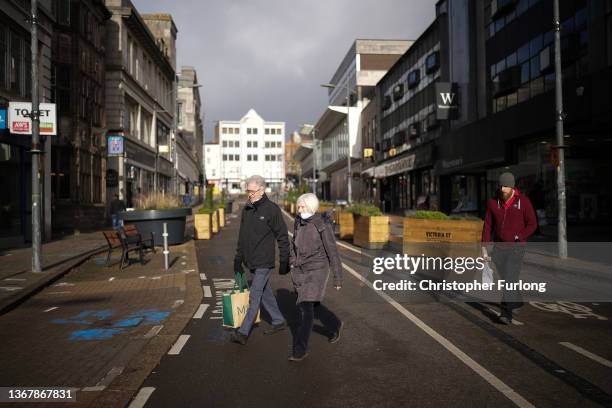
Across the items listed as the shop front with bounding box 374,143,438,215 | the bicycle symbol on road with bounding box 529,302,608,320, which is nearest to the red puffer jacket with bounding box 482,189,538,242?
the bicycle symbol on road with bounding box 529,302,608,320

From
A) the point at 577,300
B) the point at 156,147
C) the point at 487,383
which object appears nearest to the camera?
the point at 487,383

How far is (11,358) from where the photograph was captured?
5.84 metres

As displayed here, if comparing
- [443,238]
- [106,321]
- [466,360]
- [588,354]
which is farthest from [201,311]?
[443,238]

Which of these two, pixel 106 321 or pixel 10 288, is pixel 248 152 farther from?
pixel 106 321

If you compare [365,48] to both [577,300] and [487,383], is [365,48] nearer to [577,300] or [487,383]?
[577,300]

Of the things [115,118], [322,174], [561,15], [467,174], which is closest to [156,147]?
[115,118]

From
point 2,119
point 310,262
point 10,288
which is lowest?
point 10,288

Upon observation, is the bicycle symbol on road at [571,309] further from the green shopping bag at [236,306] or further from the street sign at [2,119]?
the street sign at [2,119]

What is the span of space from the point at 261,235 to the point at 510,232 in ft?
10.8

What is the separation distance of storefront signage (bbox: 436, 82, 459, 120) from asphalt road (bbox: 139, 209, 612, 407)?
75.8 ft

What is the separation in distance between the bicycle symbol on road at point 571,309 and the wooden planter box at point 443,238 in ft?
4.42

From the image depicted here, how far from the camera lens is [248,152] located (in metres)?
138

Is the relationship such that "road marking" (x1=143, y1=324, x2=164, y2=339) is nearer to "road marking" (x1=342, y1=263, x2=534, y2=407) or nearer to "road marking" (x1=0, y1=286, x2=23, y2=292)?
"road marking" (x1=342, y1=263, x2=534, y2=407)

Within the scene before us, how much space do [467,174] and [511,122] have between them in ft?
30.9
